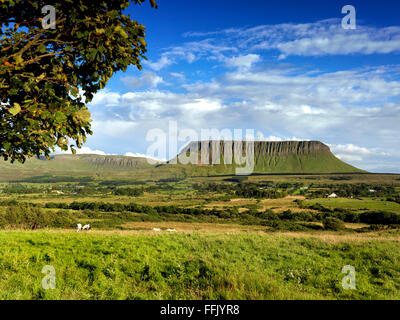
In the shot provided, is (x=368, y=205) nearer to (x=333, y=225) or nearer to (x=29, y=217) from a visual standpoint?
(x=333, y=225)

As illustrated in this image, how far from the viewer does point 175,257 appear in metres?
11.9

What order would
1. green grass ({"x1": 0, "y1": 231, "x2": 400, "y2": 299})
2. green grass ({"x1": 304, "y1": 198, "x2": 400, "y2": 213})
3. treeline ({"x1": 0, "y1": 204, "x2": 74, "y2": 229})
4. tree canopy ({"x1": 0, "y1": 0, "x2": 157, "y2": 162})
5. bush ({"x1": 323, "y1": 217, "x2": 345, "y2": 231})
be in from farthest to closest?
green grass ({"x1": 304, "y1": 198, "x2": 400, "y2": 213}) → bush ({"x1": 323, "y1": 217, "x2": 345, "y2": 231}) → treeline ({"x1": 0, "y1": 204, "x2": 74, "y2": 229}) → green grass ({"x1": 0, "y1": 231, "x2": 400, "y2": 299}) → tree canopy ({"x1": 0, "y1": 0, "x2": 157, "y2": 162})

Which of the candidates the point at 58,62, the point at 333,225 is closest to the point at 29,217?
the point at 58,62

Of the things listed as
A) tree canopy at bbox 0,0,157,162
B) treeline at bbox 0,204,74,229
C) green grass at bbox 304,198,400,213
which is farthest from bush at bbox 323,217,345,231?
tree canopy at bbox 0,0,157,162

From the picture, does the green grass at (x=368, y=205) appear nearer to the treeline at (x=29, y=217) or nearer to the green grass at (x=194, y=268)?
the green grass at (x=194, y=268)

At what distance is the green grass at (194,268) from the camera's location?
295 inches

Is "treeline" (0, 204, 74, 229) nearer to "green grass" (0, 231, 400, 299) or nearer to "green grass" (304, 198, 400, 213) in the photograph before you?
"green grass" (0, 231, 400, 299)

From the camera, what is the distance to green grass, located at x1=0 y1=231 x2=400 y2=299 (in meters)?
7.49

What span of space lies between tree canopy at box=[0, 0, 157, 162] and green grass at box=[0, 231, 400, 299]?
4248 mm

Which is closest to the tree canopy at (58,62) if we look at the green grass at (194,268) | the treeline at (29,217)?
the green grass at (194,268)

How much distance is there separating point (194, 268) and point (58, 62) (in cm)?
778
